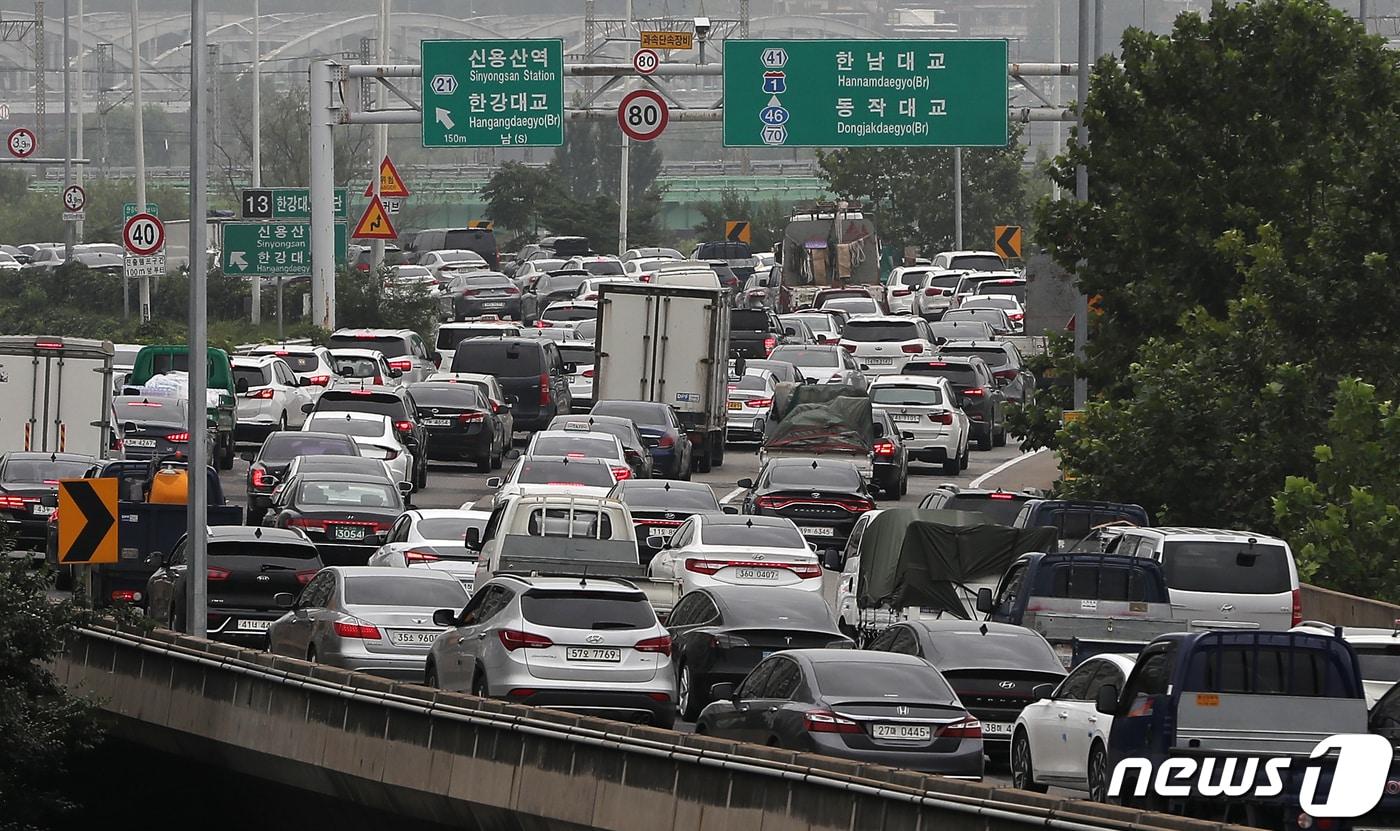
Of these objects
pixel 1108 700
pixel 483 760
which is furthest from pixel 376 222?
pixel 1108 700

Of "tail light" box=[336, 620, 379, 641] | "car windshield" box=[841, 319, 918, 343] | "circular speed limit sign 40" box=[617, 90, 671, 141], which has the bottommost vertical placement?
"tail light" box=[336, 620, 379, 641]

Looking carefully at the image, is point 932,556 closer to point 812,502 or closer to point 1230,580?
point 1230,580

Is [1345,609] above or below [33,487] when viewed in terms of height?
below

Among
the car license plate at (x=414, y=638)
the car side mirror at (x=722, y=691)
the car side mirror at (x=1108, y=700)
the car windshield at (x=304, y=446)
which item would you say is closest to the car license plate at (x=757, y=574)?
the car side mirror at (x=722, y=691)

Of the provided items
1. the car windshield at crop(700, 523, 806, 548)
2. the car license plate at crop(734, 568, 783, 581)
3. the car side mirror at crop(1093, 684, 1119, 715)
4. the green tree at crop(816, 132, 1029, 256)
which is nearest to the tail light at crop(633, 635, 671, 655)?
the car side mirror at crop(1093, 684, 1119, 715)

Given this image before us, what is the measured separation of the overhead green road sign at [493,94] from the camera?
54.4 metres

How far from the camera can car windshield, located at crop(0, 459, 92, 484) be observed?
113 feet

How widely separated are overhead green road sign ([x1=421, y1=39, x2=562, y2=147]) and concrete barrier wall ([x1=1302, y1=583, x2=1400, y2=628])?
29390 mm

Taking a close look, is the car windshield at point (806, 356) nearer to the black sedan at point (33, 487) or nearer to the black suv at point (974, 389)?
the black suv at point (974, 389)

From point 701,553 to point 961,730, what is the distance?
902cm

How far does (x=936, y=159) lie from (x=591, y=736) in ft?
286

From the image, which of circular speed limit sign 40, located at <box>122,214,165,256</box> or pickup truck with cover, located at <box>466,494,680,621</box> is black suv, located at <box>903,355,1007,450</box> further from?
pickup truck with cover, located at <box>466,494,680,621</box>

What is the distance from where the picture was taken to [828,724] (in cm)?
1784

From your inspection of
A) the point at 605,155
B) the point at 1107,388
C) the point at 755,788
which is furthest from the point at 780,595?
the point at 605,155
